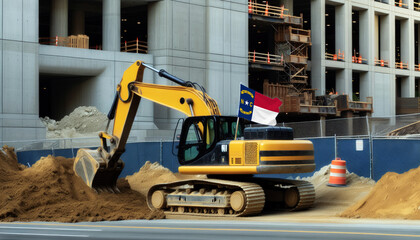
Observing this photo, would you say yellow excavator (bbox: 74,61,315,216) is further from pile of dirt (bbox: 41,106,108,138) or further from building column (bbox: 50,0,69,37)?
building column (bbox: 50,0,69,37)

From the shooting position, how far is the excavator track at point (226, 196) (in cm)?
1791

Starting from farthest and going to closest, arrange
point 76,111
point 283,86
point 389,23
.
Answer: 1. point 389,23
2. point 283,86
3. point 76,111

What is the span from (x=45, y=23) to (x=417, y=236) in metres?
53.6

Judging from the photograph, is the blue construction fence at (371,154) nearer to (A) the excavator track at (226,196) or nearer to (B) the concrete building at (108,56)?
(A) the excavator track at (226,196)

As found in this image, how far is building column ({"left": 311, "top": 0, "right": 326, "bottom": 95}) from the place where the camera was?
61.1 metres

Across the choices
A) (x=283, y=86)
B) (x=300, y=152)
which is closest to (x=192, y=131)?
(x=300, y=152)

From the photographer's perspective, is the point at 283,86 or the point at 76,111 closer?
the point at 76,111

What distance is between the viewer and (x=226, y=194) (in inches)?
718

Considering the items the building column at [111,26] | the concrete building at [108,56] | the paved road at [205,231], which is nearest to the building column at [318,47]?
the concrete building at [108,56]

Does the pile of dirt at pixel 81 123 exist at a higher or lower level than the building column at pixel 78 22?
lower

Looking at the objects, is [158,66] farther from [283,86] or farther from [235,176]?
[235,176]

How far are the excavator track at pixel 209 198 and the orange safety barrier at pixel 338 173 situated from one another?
5671mm

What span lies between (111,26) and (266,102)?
28.0 meters

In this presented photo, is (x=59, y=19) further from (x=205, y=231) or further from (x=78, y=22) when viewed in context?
(x=205, y=231)
